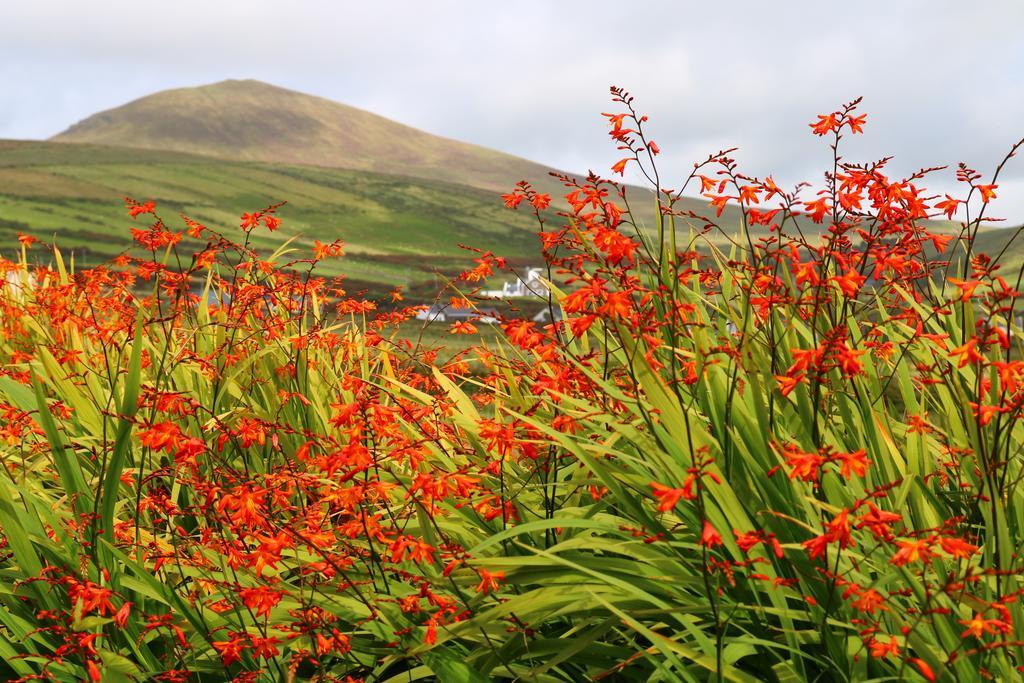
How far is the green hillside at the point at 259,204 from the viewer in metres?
65.8

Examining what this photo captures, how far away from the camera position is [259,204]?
324 feet

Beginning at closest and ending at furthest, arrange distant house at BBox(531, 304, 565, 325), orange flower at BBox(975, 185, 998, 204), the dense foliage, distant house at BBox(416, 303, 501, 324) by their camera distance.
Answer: the dense foliage < orange flower at BBox(975, 185, 998, 204) < distant house at BBox(531, 304, 565, 325) < distant house at BBox(416, 303, 501, 324)

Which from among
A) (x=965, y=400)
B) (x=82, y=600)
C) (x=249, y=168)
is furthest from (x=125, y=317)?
(x=249, y=168)

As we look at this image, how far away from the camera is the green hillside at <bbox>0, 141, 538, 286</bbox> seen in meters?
65.8

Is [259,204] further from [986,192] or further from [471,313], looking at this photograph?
[986,192]

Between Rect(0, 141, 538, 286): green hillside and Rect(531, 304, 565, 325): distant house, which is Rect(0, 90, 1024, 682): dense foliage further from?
Rect(0, 141, 538, 286): green hillside

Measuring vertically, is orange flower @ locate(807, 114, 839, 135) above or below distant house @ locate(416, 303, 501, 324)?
above

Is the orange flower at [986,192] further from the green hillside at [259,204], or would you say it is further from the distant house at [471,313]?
the green hillside at [259,204]

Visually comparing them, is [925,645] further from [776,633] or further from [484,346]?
[484,346]

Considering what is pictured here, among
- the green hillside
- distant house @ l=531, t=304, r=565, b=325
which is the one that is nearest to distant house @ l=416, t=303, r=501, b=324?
distant house @ l=531, t=304, r=565, b=325

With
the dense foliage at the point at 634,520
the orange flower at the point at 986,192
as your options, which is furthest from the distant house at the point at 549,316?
the orange flower at the point at 986,192

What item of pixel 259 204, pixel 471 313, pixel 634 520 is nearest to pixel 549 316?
pixel 471 313

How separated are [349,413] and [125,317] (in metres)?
3.63

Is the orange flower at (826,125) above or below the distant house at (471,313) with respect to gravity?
above
